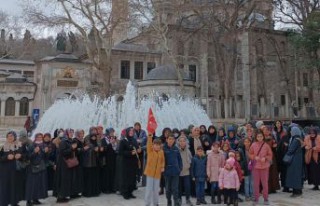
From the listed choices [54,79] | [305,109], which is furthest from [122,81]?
[305,109]

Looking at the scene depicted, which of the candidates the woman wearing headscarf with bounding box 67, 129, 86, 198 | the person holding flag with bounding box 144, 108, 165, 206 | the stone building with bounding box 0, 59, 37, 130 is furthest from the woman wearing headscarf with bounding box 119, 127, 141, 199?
the stone building with bounding box 0, 59, 37, 130

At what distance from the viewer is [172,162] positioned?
738 centimetres

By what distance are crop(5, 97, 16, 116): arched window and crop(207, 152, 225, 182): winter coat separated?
3125 cm

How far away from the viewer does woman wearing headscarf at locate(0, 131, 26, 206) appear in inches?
294

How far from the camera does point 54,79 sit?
3409 cm

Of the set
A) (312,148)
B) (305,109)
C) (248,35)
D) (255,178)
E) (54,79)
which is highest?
(248,35)

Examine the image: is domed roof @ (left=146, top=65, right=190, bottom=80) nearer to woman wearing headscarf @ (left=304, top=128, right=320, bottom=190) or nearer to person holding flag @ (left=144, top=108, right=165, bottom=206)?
woman wearing headscarf @ (left=304, top=128, right=320, bottom=190)

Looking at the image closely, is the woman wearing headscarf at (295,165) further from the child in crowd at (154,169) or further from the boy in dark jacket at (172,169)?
the child in crowd at (154,169)

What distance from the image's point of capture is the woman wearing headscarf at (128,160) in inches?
334

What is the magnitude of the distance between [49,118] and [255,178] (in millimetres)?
11263

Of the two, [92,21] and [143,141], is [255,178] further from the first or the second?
[92,21]

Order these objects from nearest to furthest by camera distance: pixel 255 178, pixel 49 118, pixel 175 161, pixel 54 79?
pixel 175 161, pixel 255 178, pixel 49 118, pixel 54 79

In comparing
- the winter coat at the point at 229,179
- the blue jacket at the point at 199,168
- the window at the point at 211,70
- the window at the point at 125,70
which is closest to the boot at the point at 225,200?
the winter coat at the point at 229,179

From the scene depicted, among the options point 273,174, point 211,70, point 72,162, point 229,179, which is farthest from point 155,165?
point 211,70
